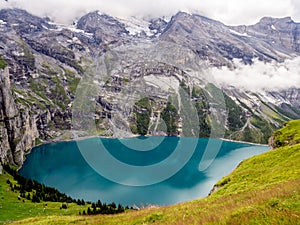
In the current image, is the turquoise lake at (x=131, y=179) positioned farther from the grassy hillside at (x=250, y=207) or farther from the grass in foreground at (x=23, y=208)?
the grassy hillside at (x=250, y=207)

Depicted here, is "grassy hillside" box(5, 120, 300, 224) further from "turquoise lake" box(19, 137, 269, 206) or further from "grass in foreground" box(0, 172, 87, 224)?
"turquoise lake" box(19, 137, 269, 206)

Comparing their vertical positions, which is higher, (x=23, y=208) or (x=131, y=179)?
(x=23, y=208)

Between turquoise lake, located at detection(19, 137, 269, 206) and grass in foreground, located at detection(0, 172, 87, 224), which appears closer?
grass in foreground, located at detection(0, 172, 87, 224)

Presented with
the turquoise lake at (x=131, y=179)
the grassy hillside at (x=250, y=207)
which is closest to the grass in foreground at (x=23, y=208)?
the turquoise lake at (x=131, y=179)

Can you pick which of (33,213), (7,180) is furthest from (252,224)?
(7,180)

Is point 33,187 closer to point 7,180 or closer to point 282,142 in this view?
point 7,180

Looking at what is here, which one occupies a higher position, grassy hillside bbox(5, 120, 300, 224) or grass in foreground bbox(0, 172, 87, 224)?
grassy hillside bbox(5, 120, 300, 224)

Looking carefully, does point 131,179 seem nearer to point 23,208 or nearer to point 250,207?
point 23,208

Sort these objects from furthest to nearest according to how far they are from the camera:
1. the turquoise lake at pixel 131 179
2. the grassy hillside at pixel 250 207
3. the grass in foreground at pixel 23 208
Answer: the turquoise lake at pixel 131 179 → the grass in foreground at pixel 23 208 → the grassy hillside at pixel 250 207

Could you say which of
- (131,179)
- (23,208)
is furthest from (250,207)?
(131,179)

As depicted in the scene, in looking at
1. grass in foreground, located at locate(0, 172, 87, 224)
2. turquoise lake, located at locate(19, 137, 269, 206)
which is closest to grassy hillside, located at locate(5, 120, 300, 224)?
grass in foreground, located at locate(0, 172, 87, 224)

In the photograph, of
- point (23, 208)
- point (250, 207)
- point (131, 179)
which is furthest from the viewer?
point (131, 179)

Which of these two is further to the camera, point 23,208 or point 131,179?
point 131,179

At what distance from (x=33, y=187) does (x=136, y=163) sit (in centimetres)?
9178
